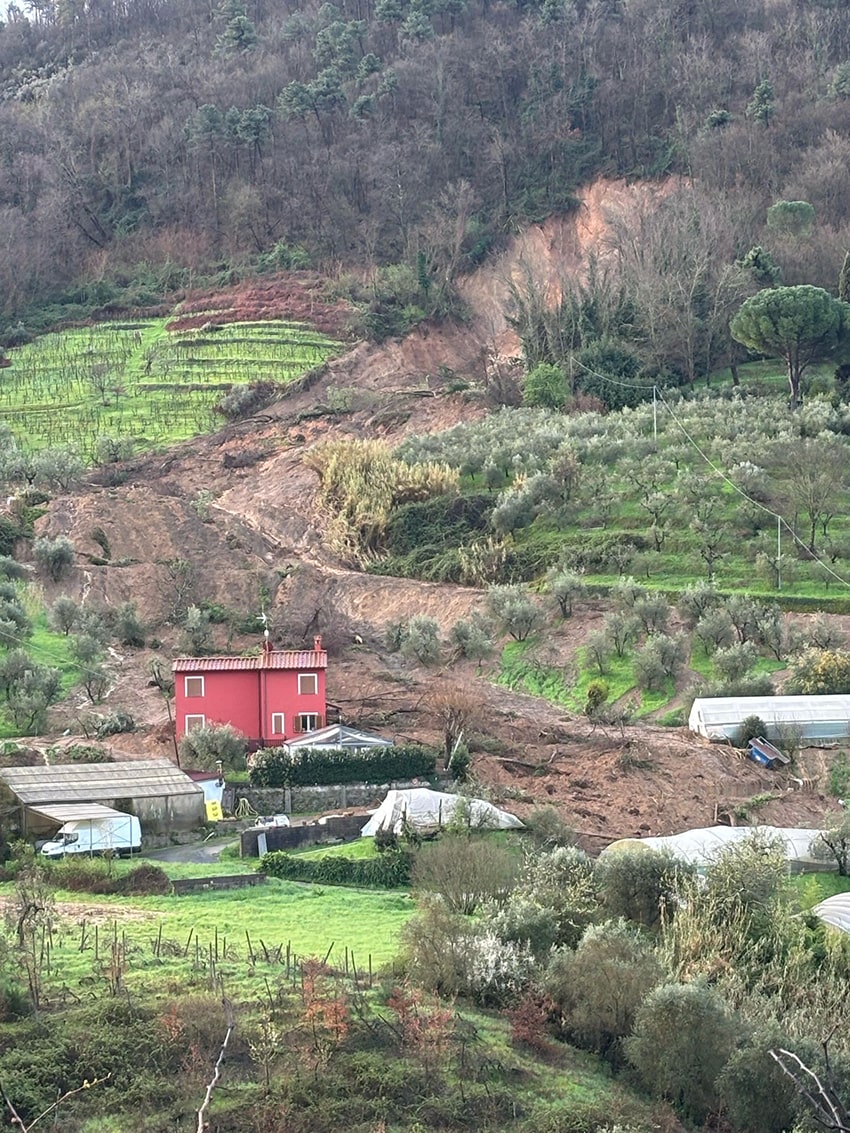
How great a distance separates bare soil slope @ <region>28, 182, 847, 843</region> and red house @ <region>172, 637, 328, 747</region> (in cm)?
91

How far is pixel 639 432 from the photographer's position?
5203 centimetres

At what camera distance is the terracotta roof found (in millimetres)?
35156

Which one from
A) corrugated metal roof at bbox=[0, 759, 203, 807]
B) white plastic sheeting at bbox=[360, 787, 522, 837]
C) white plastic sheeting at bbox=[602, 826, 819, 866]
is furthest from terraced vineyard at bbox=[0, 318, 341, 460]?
white plastic sheeting at bbox=[602, 826, 819, 866]

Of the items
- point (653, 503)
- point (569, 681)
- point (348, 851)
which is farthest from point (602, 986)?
point (653, 503)

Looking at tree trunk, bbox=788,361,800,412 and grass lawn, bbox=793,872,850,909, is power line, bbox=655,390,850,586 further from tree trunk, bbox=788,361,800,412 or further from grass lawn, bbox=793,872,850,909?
grass lawn, bbox=793,872,850,909

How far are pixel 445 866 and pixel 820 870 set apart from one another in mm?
6771

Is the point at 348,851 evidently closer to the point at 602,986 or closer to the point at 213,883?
the point at 213,883

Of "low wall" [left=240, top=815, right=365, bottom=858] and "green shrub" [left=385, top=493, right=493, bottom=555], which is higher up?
"green shrub" [left=385, top=493, right=493, bottom=555]

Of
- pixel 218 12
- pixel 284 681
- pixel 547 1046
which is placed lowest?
pixel 547 1046

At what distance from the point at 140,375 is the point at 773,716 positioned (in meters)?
38.3

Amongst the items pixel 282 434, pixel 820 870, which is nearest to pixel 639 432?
pixel 282 434

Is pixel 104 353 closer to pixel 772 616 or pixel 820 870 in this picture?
pixel 772 616

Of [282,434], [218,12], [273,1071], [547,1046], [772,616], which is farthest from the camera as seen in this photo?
[218,12]

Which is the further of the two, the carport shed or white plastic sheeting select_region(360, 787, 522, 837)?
white plastic sheeting select_region(360, 787, 522, 837)
